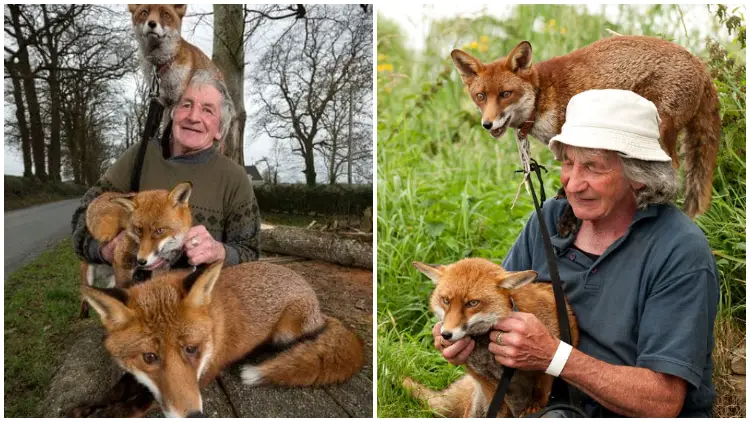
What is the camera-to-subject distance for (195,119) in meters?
2.93

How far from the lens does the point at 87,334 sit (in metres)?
2.81

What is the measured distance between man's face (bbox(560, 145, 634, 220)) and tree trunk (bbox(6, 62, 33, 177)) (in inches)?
86.6

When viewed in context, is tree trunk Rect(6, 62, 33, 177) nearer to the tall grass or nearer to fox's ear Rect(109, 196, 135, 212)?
fox's ear Rect(109, 196, 135, 212)

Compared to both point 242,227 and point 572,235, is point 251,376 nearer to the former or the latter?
point 242,227

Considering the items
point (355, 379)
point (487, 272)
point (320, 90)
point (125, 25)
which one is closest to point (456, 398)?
point (355, 379)

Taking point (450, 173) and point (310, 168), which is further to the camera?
point (450, 173)

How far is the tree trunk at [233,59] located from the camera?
3.01 metres

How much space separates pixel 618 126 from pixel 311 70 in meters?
1.31

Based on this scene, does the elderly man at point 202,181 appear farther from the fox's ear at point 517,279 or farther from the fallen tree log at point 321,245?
the fox's ear at point 517,279

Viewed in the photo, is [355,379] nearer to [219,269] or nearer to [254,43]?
[219,269]

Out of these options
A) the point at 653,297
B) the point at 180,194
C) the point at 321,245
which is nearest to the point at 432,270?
→ the point at 321,245

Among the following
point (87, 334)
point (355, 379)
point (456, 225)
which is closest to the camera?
point (87, 334)

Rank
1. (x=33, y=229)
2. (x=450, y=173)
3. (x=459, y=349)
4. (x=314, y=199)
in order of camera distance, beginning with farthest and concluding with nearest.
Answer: (x=450, y=173) < (x=314, y=199) < (x=33, y=229) < (x=459, y=349)

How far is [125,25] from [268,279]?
1.22 metres
